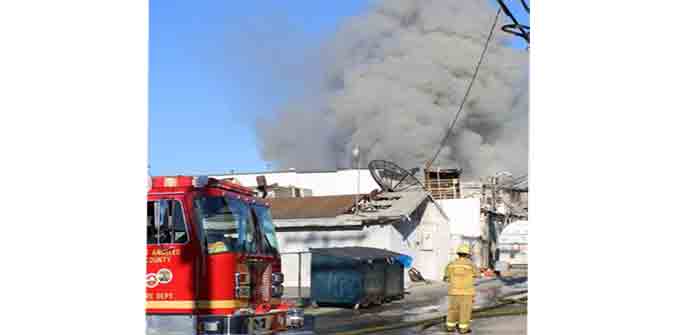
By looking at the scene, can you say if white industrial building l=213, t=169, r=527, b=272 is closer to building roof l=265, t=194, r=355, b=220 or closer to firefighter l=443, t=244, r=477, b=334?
building roof l=265, t=194, r=355, b=220

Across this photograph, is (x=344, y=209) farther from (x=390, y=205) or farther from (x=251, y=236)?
(x=251, y=236)

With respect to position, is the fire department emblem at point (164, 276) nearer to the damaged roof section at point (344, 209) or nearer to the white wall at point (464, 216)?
the damaged roof section at point (344, 209)

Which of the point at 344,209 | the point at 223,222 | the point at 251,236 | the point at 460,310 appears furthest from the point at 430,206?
the point at 223,222

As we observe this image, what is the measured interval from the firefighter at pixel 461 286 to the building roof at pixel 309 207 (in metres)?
14.1

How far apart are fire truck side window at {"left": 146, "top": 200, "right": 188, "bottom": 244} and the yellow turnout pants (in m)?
2.92

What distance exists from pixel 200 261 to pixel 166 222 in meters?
0.46

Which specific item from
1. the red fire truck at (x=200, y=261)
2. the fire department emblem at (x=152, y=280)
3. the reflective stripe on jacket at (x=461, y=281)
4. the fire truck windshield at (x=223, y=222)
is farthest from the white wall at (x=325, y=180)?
the fire department emblem at (x=152, y=280)

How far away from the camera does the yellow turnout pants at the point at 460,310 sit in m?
9.80

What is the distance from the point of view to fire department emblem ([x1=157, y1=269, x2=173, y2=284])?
8.43 m

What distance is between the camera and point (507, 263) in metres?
28.2

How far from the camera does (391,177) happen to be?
101ft

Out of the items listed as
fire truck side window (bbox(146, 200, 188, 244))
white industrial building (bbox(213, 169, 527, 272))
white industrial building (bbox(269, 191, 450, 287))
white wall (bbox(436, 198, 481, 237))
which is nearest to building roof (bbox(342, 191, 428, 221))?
white industrial building (bbox(269, 191, 450, 287))
